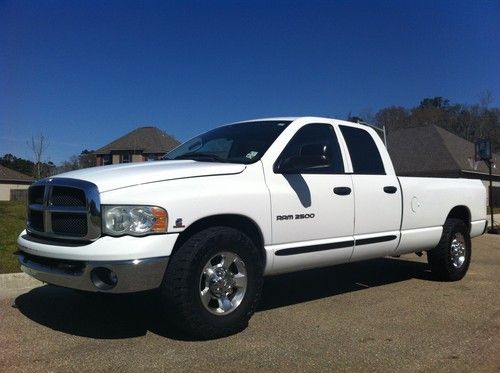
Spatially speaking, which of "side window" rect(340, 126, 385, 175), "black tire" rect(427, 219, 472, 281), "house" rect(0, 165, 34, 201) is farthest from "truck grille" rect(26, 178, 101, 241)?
"house" rect(0, 165, 34, 201)

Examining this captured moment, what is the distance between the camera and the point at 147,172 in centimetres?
440

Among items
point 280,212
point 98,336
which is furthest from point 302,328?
point 98,336

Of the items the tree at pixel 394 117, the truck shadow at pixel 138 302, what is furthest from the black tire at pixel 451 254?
the tree at pixel 394 117

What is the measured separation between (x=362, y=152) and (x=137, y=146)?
159 ft

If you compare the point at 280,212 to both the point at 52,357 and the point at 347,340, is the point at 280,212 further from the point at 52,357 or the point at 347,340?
the point at 52,357

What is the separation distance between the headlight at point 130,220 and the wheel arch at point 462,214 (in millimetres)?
4879

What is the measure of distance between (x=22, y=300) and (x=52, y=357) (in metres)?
2.06

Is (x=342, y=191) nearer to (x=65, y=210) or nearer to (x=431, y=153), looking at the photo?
(x=65, y=210)

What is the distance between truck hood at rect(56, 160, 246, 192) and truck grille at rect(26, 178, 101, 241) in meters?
0.10

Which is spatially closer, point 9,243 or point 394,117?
point 9,243

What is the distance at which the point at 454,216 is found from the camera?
298 inches

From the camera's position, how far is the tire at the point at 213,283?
4.20 m

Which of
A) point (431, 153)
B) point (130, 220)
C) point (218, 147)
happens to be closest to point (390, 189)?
point (218, 147)

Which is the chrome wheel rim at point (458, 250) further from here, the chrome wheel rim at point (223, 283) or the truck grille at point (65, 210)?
the truck grille at point (65, 210)
